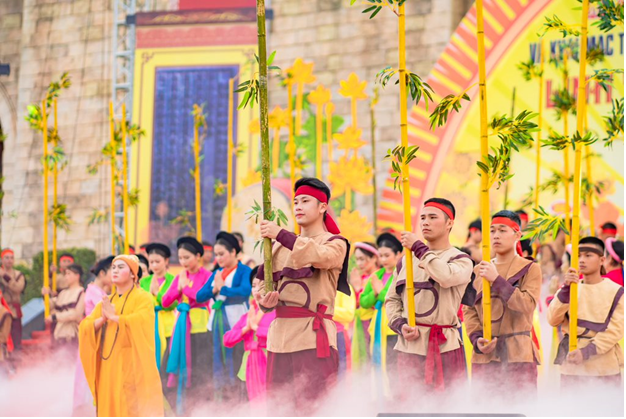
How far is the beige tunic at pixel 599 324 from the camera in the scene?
4.26 m

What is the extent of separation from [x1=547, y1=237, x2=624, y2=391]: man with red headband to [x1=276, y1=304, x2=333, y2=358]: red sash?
1.07 meters

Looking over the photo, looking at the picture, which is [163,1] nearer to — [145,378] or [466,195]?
[466,195]

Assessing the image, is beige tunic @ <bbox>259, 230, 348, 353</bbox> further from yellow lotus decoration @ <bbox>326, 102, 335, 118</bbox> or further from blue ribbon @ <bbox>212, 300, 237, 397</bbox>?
yellow lotus decoration @ <bbox>326, 102, 335, 118</bbox>

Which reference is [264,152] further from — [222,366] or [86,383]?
[86,383]

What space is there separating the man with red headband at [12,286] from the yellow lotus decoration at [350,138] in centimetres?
258

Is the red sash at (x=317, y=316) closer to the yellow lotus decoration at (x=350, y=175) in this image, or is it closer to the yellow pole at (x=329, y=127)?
the yellow lotus decoration at (x=350, y=175)

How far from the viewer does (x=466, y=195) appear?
281 inches

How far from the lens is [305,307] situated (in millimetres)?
3822

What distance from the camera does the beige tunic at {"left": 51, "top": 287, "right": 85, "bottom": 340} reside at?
622cm

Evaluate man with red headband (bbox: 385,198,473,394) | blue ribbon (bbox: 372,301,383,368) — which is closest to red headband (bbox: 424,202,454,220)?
man with red headband (bbox: 385,198,473,394)

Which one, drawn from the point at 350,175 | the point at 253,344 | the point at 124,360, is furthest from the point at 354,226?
the point at 124,360

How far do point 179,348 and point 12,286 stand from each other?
2.13 metres

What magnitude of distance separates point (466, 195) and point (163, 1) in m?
3.00

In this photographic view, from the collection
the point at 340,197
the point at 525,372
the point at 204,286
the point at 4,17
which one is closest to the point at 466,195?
the point at 340,197
